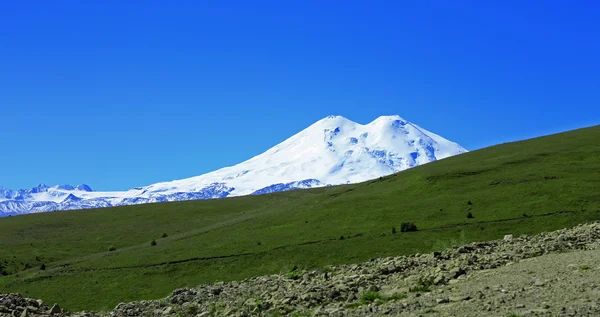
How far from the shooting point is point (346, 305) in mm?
24656

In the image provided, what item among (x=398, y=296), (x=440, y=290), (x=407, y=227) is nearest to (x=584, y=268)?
(x=440, y=290)

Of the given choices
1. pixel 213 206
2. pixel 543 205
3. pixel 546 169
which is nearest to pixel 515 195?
pixel 543 205

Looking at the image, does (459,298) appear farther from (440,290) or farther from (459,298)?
(440,290)

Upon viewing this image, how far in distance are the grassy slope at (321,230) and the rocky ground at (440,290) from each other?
71.6ft

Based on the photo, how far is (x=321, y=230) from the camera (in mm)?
76750

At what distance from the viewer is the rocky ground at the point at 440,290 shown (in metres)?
20.8

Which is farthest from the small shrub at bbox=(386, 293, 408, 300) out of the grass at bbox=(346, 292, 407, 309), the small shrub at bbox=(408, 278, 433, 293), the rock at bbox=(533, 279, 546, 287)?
the rock at bbox=(533, 279, 546, 287)

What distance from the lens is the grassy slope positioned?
63688mm

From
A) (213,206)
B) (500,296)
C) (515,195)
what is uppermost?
(213,206)

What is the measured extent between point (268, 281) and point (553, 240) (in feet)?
49.1

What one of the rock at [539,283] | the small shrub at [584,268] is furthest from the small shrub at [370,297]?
the small shrub at [584,268]

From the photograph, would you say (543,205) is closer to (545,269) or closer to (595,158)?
(595,158)

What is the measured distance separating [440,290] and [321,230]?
172 feet

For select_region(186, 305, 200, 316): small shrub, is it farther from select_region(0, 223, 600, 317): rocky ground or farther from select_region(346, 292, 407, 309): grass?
select_region(346, 292, 407, 309): grass
